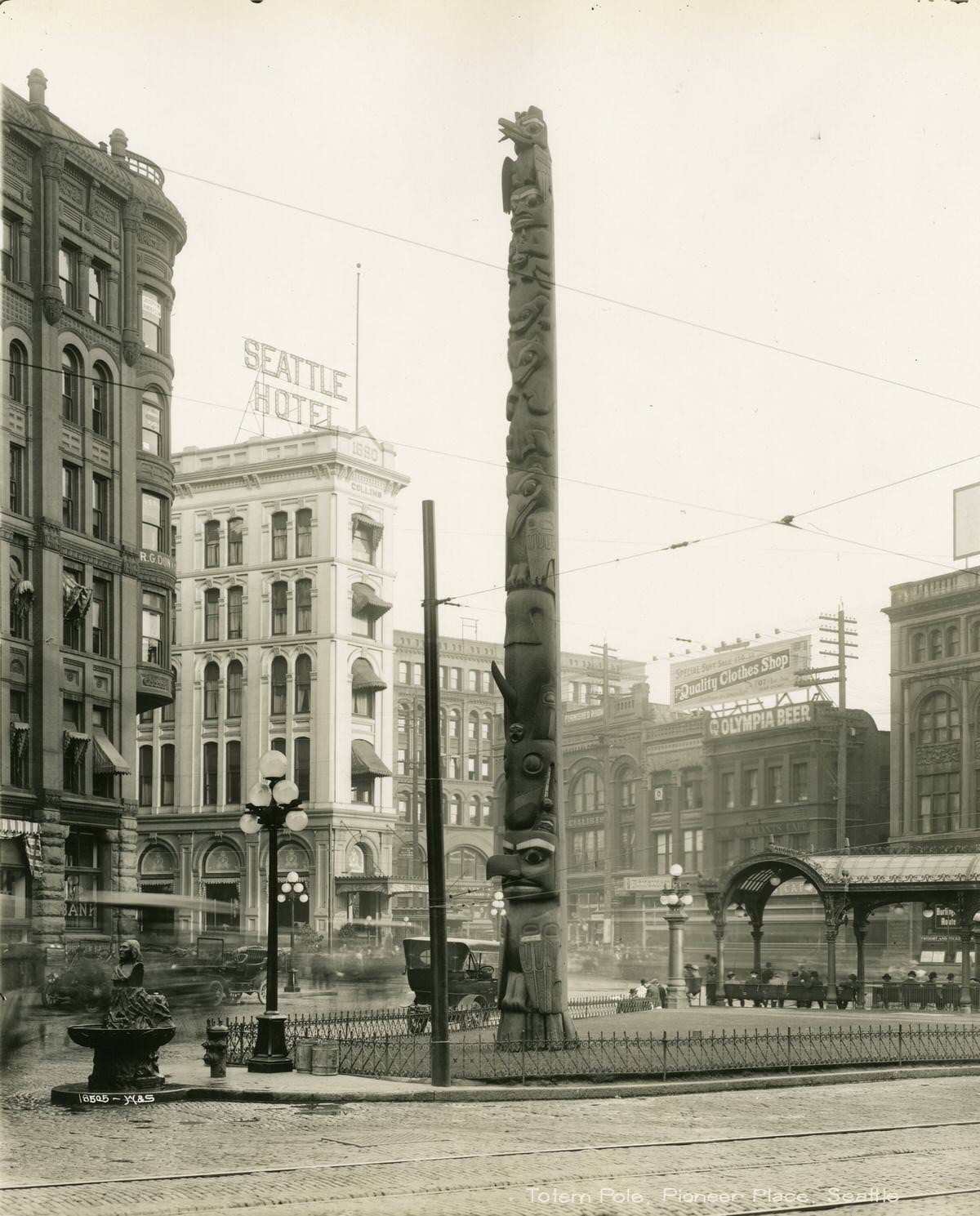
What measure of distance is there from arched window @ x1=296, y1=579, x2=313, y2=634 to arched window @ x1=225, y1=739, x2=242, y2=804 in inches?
234

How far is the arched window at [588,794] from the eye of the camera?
9181cm

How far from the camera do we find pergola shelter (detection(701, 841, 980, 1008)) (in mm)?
37562

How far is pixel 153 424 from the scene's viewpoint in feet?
156

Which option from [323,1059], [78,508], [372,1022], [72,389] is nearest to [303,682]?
[78,508]

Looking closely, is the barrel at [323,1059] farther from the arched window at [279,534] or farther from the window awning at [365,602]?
the arched window at [279,534]

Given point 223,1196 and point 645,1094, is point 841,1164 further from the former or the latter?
point 645,1094

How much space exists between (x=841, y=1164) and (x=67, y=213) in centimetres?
3571

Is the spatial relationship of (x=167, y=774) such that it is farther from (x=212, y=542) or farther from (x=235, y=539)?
(x=235, y=539)

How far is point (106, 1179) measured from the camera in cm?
→ 1206

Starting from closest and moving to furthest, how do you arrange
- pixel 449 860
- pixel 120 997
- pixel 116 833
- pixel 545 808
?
pixel 120 997
pixel 545 808
pixel 116 833
pixel 449 860

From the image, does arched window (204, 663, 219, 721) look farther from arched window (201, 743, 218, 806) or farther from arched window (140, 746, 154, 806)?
arched window (140, 746, 154, 806)

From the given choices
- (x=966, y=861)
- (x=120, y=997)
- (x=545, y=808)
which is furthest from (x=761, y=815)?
(x=120, y=997)

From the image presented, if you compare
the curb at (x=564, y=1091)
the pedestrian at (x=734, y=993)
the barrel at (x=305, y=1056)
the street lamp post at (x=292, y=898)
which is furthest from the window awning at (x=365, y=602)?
the barrel at (x=305, y=1056)

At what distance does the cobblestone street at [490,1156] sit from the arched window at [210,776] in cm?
5212
